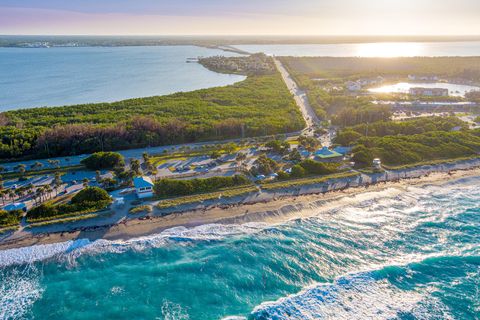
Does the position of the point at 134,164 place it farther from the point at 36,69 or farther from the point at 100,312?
the point at 36,69

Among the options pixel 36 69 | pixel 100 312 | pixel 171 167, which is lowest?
pixel 100 312

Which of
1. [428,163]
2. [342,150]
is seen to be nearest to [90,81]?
[342,150]

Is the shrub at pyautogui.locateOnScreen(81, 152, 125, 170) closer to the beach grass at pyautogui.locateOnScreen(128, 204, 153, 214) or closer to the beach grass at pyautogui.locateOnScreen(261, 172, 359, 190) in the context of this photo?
the beach grass at pyautogui.locateOnScreen(128, 204, 153, 214)

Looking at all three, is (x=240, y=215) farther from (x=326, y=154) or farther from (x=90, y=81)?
(x=90, y=81)

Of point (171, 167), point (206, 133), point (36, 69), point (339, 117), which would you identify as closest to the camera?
point (171, 167)

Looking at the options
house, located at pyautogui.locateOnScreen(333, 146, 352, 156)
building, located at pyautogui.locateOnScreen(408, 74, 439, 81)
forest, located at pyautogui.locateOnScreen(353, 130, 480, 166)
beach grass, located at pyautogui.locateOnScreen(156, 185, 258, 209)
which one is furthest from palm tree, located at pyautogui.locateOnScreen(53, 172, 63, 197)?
building, located at pyautogui.locateOnScreen(408, 74, 439, 81)

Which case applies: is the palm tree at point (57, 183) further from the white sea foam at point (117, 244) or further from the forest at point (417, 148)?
the forest at point (417, 148)

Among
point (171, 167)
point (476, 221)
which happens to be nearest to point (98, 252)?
point (171, 167)
